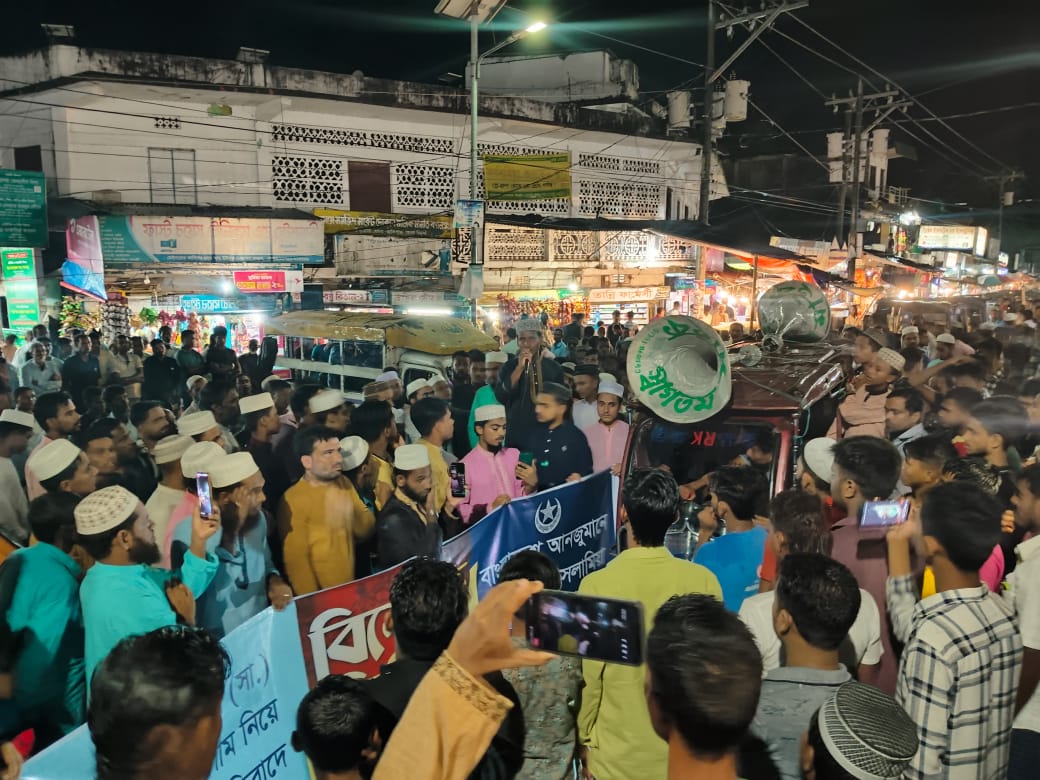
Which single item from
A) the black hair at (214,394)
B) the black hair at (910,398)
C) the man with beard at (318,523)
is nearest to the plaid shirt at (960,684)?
the man with beard at (318,523)

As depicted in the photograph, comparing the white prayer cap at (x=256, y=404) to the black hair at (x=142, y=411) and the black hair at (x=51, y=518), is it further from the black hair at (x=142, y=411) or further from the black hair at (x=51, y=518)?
the black hair at (x=51, y=518)

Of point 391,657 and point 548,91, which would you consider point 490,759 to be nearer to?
point 391,657

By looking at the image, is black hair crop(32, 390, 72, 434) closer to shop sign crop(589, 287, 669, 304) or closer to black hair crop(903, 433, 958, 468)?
black hair crop(903, 433, 958, 468)

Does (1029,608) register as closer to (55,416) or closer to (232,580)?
(232,580)

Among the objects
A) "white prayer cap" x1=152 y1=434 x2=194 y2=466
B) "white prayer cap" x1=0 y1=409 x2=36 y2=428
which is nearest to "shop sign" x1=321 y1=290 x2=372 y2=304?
"white prayer cap" x1=0 y1=409 x2=36 y2=428

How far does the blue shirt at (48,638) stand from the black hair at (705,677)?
9.18 ft

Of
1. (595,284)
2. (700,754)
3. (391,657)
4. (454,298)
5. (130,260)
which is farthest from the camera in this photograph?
(595,284)

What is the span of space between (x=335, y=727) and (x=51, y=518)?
247cm

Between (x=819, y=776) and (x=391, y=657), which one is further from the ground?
(x=819, y=776)

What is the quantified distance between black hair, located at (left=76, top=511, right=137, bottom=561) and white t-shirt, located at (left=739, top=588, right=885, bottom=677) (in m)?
2.70

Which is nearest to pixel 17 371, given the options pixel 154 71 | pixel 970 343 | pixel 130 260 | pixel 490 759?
pixel 130 260

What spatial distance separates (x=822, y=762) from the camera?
6.12ft

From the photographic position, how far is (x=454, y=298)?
20391 mm

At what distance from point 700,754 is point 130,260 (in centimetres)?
1857
